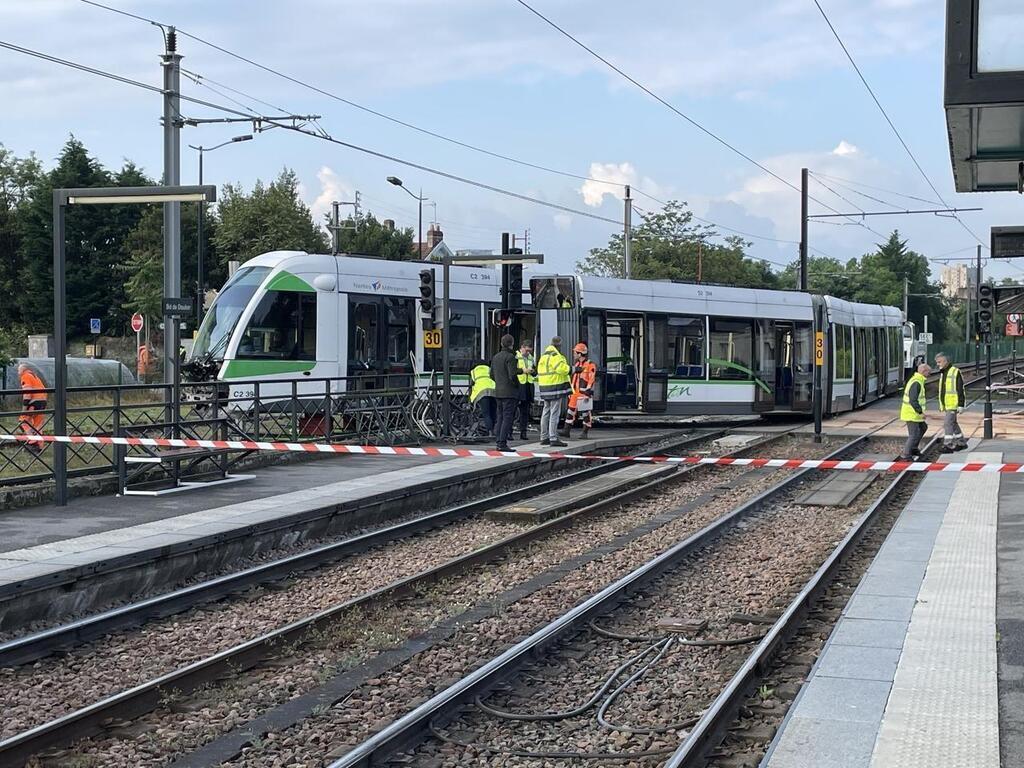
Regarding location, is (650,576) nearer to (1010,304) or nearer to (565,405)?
(565,405)

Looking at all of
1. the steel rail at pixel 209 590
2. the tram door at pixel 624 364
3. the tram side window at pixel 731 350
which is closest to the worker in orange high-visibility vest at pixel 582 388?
the tram door at pixel 624 364

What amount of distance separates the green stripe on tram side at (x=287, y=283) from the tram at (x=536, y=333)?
0.07 ft

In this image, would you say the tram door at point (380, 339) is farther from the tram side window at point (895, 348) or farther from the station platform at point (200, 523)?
the tram side window at point (895, 348)

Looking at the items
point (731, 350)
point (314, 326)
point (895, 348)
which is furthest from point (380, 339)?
point (895, 348)

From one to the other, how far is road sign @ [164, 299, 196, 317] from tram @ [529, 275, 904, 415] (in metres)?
9.56

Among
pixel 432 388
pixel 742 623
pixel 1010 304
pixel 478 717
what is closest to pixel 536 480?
pixel 432 388

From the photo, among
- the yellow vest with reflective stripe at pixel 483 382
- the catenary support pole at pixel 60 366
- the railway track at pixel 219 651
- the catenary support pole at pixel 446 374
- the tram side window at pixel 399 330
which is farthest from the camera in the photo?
the tram side window at pixel 399 330

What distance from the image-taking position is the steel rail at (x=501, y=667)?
5879 mm

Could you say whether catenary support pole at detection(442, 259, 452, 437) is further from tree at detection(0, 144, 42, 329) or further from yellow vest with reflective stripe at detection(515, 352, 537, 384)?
tree at detection(0, 144, 42, 329)

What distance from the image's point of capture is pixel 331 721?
662cm

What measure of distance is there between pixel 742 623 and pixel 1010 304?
24.2 meters

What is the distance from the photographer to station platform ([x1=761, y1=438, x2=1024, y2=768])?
555 centimetres

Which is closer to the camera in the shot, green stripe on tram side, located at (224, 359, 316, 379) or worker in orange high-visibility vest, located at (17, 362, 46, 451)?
worker in orange high-visibility vest, located at (17, 362, 46, 451)

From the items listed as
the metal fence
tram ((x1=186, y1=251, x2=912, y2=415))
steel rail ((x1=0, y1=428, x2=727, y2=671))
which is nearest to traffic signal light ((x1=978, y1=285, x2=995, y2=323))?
tram ((x1=186, y1=251, x2=912, y2=415))
